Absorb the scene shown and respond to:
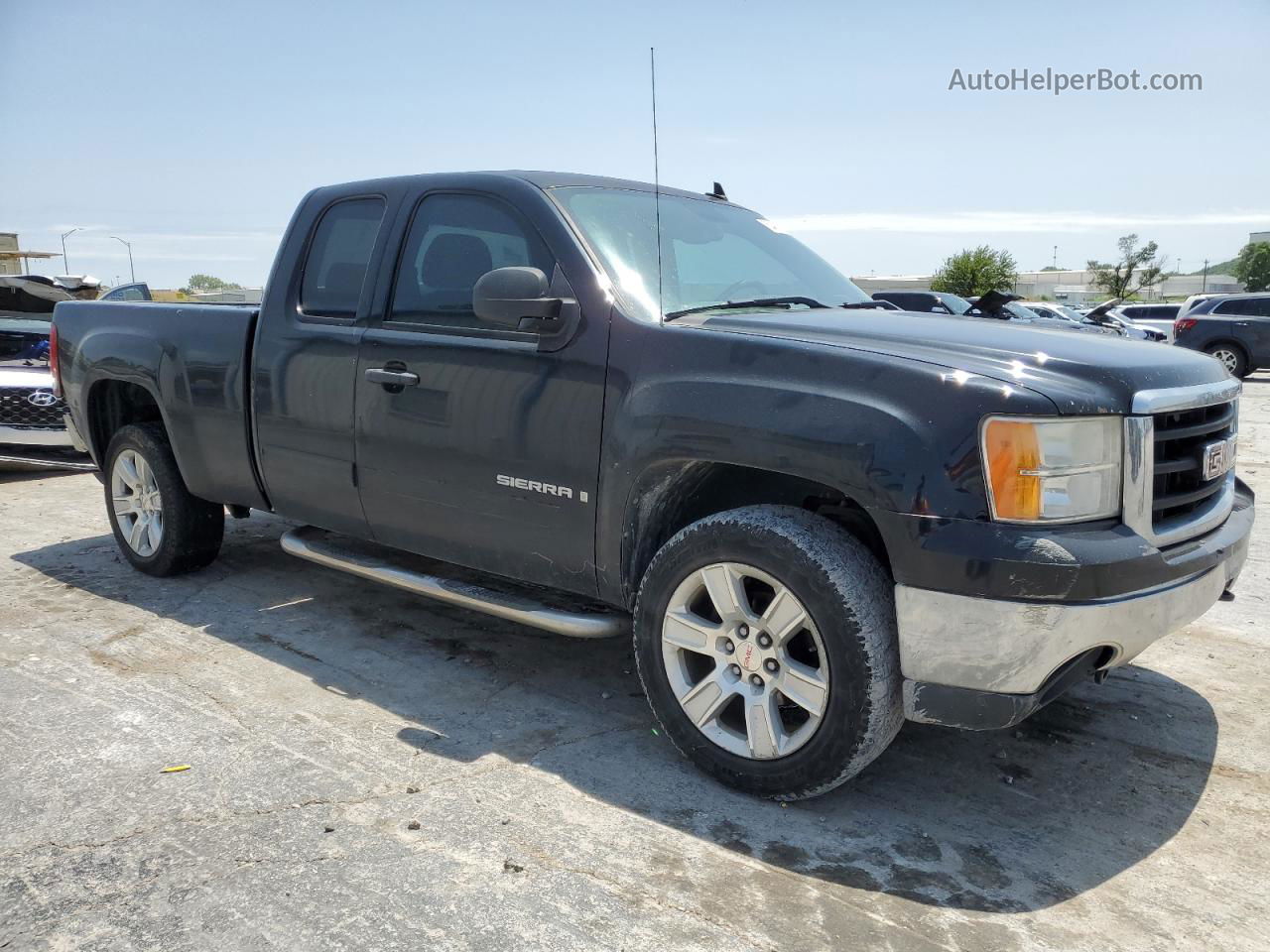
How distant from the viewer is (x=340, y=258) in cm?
432

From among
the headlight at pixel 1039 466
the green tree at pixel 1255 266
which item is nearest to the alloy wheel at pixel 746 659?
the headlight at pixel 1039 466

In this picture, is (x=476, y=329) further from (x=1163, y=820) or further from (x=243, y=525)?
(x=243, y=525)

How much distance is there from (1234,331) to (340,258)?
741 inches

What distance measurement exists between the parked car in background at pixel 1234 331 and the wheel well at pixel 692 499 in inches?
698

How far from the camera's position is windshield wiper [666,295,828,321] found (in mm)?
3450

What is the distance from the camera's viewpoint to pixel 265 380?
4.43m

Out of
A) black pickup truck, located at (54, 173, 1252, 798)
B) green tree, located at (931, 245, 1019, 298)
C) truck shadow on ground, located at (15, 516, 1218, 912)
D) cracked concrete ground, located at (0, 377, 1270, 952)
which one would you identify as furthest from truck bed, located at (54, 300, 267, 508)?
green tree, located at (931, 245, 1019, 298)

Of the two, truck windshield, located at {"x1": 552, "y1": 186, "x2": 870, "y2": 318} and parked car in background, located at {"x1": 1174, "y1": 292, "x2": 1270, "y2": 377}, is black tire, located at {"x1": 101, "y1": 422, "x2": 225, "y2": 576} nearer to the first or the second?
truck windshield, located at {"x1": 552, "y1": 186, "x2": 870, "y2": 318}

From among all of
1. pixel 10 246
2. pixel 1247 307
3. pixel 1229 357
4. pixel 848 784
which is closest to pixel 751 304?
pixel 848 784

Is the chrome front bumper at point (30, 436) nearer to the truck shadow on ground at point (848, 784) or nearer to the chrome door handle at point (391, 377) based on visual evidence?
the truck shadow on ground at point (848, 784)

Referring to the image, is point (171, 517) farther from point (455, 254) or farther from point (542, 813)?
point (542, 813)

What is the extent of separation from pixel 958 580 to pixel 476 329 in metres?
1.97

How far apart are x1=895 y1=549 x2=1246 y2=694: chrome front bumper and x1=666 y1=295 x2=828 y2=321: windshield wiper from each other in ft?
4.13

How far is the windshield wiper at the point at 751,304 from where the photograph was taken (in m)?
3.45
